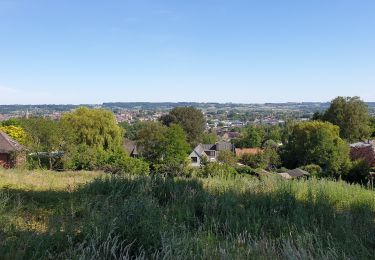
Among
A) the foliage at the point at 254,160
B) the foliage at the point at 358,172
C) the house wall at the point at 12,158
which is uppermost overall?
the house wall at the point at 12,158

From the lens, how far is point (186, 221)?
4.91m

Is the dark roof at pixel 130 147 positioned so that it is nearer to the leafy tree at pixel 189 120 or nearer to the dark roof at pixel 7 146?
the leafy tree at pixel 189 120

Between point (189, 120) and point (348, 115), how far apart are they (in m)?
24.9

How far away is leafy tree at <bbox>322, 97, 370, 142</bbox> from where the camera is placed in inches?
2346

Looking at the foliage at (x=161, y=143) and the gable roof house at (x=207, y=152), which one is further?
the gable roof house at (x=207, y=152)

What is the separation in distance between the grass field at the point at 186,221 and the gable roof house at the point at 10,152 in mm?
18571

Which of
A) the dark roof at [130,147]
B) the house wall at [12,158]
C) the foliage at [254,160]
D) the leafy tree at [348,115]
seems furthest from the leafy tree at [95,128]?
the leafy tree at [348,115]

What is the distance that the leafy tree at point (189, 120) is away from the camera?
6800 centimetres

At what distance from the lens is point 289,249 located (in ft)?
10.4

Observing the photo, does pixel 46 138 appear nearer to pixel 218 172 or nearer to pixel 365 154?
pixel 218 172

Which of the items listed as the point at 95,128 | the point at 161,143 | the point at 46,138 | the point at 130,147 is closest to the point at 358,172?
the point at 161,143

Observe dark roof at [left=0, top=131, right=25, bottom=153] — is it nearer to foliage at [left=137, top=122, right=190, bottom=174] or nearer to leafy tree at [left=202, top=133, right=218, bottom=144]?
foliage at [left=137, top=122, right=190, bottom=174]

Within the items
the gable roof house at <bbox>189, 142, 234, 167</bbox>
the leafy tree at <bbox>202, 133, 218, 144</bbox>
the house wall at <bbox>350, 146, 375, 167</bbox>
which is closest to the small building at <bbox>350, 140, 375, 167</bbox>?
the house wall at <bbox>350, 146, 375, 167</bbox>

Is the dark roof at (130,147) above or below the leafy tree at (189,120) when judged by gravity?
below
